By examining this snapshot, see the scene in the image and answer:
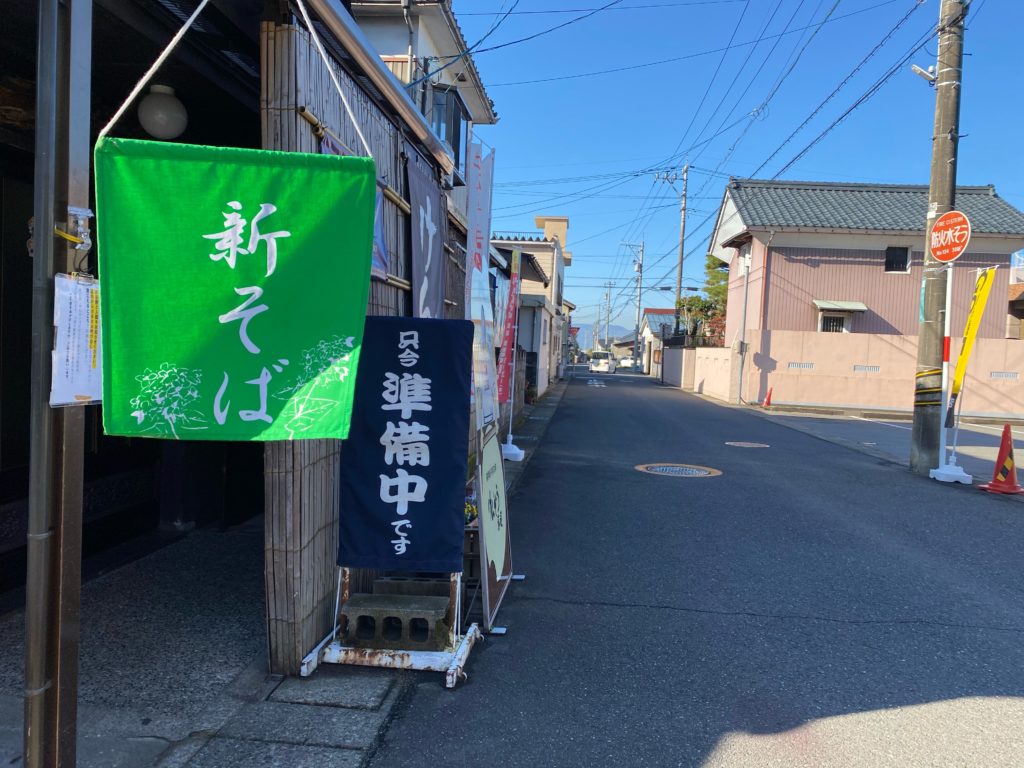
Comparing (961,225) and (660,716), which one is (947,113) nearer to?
(961,225)

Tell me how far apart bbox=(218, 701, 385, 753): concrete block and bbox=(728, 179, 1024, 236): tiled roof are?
80.8ft

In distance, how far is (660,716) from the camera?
3.39 metres

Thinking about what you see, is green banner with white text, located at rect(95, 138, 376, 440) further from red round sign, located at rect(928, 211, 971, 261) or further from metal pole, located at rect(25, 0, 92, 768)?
red round sign, located at rect(928, 211, 971, 261)

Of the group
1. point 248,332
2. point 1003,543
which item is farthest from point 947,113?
point 248,332

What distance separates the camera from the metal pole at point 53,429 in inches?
82.7

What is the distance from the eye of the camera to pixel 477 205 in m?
5.57

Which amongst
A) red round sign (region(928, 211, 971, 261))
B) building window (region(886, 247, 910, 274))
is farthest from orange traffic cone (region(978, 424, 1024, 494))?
building window (region(886, 247, 910, 274))

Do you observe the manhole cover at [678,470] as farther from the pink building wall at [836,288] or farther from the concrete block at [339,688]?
the pink building wall at [836,288]

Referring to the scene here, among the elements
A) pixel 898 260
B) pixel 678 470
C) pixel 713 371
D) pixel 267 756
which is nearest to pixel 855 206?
pixel 898 260

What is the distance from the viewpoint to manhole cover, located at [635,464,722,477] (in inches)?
400

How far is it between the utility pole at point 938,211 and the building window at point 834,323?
15499 mm

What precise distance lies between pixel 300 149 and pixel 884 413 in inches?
941

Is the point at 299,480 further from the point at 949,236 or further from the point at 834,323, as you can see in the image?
the point at 834,323

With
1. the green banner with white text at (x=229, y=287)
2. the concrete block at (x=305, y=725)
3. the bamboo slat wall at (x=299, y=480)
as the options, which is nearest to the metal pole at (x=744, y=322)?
the bamboo slat wall at (x=299, y=480)
